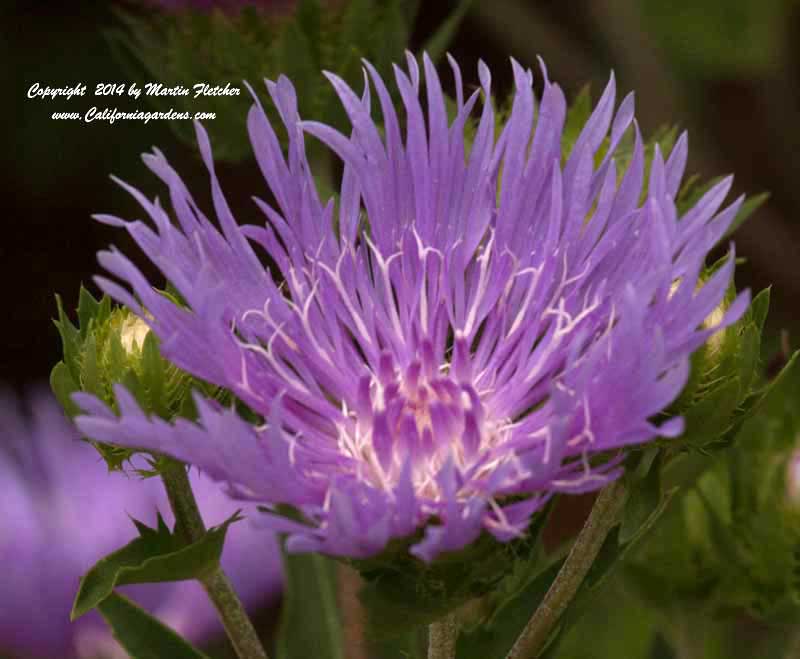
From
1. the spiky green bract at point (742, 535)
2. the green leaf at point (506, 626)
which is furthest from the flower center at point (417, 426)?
the spiky green bract at point (742, 535)

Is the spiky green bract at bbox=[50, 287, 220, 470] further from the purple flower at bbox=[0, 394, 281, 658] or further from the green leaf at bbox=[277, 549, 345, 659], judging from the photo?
the purple flower at bbox=[0, 394, 281, 658]

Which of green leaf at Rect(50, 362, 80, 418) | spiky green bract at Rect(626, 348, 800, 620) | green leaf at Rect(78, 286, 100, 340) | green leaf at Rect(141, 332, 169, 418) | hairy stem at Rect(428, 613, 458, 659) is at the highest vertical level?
green leaf at Rect(78, 286, 100, 340)

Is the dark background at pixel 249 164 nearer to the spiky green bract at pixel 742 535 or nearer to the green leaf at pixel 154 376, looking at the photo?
the spiky green bract at pixel 742 535

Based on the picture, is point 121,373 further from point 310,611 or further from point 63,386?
point 310,611

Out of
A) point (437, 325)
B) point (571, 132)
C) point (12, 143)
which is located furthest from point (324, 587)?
point (12, 143)

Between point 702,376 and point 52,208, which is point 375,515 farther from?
point 52,208

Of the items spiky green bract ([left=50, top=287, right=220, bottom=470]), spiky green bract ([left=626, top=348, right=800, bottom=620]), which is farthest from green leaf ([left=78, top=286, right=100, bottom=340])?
spiky green bract ([left=626, top=348, right=800, bottom=620])
